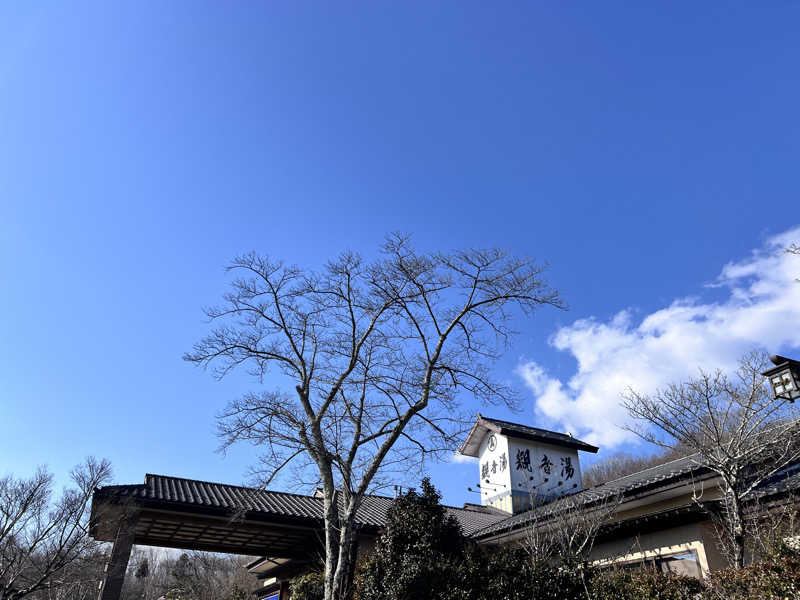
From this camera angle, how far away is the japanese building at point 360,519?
8.84 m

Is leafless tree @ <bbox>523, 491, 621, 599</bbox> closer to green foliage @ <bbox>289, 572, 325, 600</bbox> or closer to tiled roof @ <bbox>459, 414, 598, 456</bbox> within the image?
green foliage @ <bbox>289, 572, 325, 600</bbox>

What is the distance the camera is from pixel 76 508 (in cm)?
1556

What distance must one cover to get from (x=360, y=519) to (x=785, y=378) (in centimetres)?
1012

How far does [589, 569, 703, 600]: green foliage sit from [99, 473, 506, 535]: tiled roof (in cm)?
506

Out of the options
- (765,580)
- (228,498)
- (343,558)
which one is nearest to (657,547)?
(765,580)

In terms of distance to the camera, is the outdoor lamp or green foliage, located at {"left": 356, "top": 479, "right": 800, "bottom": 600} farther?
the outdoor lamp

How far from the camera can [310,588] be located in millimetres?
11812

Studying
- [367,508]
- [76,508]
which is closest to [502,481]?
[367,508]

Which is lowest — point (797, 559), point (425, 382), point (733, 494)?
point (797, 559)

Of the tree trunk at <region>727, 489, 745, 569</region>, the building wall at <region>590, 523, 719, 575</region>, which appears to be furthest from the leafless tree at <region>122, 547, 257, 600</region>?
the tree trunk at <region>727, 489, 745, 569</region>

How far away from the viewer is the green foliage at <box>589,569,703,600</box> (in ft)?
19.8

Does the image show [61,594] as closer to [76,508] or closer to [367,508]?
[76,508]

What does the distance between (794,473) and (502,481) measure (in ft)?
44.0

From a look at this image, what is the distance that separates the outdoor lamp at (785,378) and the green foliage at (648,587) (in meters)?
2.64
